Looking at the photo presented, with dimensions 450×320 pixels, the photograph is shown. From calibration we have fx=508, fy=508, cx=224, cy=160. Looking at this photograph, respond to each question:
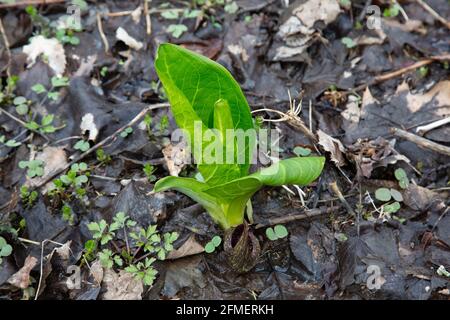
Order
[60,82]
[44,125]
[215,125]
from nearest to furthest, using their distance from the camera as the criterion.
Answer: [215,125], [44,125], [60,82]

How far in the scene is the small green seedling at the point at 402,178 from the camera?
230cm

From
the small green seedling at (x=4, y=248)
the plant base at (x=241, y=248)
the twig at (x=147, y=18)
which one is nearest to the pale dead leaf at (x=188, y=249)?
the plant base at (x=241, y=248)

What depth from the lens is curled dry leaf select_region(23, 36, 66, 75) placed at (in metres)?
2.85

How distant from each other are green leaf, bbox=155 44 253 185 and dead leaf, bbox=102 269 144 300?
1.73ft

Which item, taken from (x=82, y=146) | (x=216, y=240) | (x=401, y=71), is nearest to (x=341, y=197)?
(x=216, y=240)

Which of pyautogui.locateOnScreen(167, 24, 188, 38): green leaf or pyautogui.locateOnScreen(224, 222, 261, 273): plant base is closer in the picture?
pyautogui.locateOnScreen(224, 222, 261, 273): plant base

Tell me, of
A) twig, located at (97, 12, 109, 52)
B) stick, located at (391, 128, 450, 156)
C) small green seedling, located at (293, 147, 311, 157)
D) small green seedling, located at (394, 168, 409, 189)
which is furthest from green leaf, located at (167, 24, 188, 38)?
small green seedling, located at (394, 168, 409, 189)

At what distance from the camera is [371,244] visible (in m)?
2.13

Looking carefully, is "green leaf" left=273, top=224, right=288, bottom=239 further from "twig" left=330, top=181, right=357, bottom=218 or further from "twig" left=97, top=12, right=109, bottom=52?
"twig" left=97, top=12, right=109, bottom=52

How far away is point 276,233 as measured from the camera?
215 centimetres

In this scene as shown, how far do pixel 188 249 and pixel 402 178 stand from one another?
3.37ft

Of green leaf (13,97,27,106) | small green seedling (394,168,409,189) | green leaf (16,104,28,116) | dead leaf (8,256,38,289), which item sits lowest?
dead leaf (8,256,38,289)

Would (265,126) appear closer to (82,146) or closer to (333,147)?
(333,147)

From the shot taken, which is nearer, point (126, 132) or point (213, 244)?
point (213, 244)
